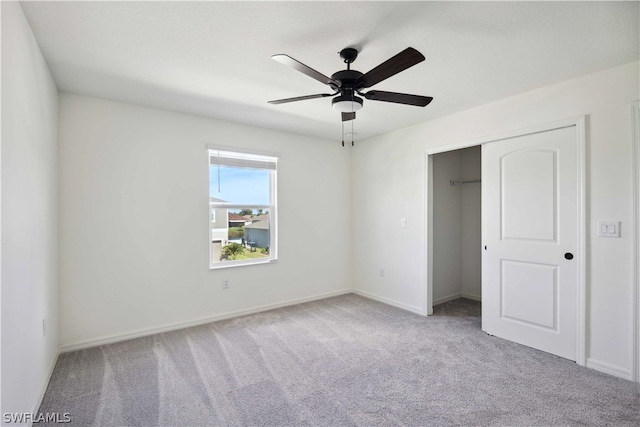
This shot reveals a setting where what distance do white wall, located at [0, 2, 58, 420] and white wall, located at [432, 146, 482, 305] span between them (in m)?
4.24

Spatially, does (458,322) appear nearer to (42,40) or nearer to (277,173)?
(277,173)

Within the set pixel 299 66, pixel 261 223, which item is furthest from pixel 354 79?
pixel 261 223

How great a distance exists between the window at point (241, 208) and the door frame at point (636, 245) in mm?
3559

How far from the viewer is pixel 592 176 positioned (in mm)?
2545

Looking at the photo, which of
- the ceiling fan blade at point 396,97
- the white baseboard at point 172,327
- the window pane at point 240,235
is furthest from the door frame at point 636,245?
the window pane at point 240,235

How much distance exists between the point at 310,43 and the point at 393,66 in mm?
636

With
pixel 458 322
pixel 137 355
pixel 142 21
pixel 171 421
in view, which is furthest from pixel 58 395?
pixel 458 322

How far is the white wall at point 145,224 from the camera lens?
9.61 ft

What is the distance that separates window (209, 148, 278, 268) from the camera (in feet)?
12.5

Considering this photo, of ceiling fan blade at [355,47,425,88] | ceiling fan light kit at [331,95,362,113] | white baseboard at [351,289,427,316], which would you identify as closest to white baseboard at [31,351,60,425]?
ceiling fan light kit at [331,95,362,113]

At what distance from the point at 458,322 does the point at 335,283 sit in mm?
1845

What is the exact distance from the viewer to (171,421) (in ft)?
6.31

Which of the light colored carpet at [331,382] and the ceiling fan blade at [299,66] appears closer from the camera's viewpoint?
the ceiling fan blade at [299,66]

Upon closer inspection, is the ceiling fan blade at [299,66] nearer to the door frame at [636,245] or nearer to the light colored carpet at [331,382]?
the light colored carpet at [331,382]
